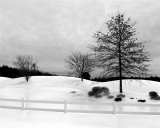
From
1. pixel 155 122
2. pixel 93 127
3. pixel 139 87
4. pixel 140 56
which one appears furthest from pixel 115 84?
pixel 93 127

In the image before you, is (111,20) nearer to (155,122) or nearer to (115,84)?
(115,84)

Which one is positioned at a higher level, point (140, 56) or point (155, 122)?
point (140, 56)

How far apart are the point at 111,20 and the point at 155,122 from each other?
754 inches

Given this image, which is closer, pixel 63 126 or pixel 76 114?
pixel 63 126

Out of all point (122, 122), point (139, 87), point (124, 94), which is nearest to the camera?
point (122, 122)

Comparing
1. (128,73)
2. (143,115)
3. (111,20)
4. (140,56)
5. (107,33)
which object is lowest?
(143,115)

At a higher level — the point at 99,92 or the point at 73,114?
the point at 99,92

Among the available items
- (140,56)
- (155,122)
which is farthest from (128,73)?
(155,122)

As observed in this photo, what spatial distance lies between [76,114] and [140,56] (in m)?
16.3

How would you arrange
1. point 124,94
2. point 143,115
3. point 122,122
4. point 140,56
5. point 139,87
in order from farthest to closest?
1. point 139,87
2. point 140,56
3. point 124,94
4. point 143,115
5. point 122,122

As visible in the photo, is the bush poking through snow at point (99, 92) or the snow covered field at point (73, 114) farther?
the bush poking through snow at point (99, 92)

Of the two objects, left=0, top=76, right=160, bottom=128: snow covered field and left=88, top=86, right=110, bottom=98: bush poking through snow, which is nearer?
left=0, top=76, right=160, bottom=128: snow covered field

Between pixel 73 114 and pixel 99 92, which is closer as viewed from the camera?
pixel 73 114

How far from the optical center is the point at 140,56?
27.8 m
